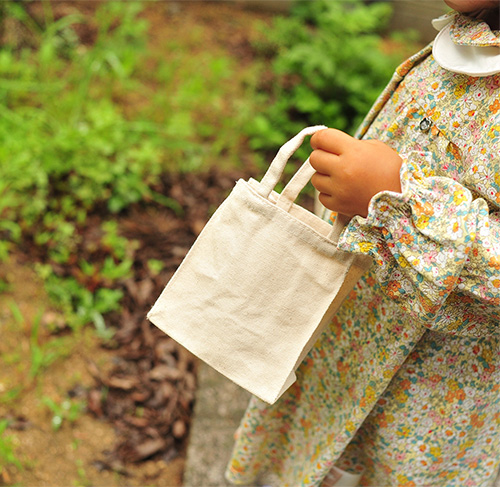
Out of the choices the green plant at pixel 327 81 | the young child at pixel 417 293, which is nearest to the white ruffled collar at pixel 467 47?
the young child at pixel 417 293

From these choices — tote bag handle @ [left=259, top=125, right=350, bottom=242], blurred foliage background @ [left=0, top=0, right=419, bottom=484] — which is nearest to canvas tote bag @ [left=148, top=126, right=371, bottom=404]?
tote bag handle @ [left=259, top=125, right=350, bottom=242]

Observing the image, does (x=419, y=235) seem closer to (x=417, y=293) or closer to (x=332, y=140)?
(x=417, y=293)

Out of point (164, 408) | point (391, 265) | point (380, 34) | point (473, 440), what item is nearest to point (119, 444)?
point (164, 408)

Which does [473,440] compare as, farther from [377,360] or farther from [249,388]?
[249,388]

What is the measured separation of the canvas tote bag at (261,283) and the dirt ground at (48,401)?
1346 millimetres

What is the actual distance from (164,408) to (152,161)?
5.04 feet

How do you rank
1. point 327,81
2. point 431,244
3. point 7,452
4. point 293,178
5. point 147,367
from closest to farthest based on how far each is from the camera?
point 431,244, point 293,178, point 7,452, point 147,367, point 327,81

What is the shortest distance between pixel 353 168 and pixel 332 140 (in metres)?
0.08

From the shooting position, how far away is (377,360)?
142cm

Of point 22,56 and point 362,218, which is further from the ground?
point 362,218

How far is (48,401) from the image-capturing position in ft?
8.02

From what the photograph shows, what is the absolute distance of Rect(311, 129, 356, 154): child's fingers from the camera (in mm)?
1154

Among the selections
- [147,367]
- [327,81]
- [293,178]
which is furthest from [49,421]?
[327,81]

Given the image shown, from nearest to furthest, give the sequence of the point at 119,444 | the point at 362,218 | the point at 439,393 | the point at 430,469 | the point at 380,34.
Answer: the point at 362,218, the point at 439,393, the point at 430,469, the point at 119,444, the point at 380,34
